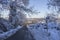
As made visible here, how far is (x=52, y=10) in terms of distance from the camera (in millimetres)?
2779

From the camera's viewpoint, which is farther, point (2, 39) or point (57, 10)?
point (57, 10)

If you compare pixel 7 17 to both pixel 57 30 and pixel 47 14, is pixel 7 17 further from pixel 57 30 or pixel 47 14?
pixel 57 30

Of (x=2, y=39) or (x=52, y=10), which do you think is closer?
(x=2, y=39)

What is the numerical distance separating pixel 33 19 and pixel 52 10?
1.35 feet

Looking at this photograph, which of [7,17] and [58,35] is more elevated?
[7,17]

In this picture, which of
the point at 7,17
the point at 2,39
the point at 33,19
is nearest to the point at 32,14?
the point at 33,19

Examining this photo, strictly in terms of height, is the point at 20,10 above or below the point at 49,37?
above

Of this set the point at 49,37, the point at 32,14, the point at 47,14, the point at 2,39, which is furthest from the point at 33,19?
the point at 2,39

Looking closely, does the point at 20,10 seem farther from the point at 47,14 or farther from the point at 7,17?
the point at 47,14

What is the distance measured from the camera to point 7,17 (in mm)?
2719

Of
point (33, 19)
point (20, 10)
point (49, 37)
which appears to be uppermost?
point (20, 10)

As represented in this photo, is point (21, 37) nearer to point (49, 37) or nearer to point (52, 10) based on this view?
point (49, 37)

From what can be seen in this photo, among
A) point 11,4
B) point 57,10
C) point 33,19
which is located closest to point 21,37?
point 33,19

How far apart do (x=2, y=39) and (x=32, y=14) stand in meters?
0.82
